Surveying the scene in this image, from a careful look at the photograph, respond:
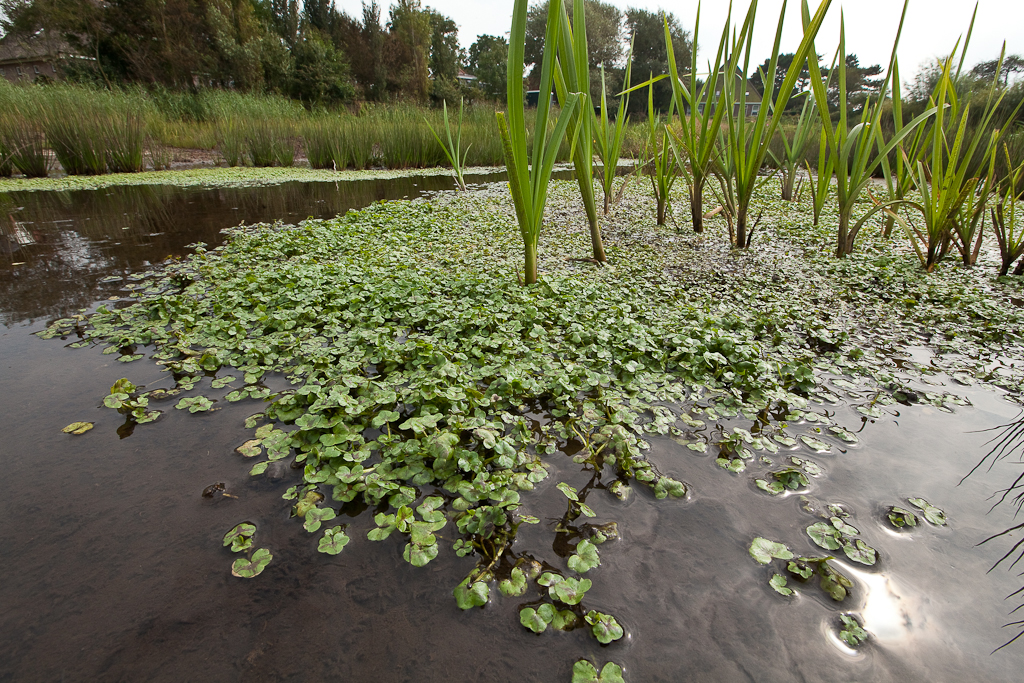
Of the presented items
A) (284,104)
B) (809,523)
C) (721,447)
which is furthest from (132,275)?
(284,104)

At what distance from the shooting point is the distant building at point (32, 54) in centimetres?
1630

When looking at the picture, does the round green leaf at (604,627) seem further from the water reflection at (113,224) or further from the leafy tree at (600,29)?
the leafy tree at (600,29)

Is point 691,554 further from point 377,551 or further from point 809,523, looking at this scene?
point 377,551

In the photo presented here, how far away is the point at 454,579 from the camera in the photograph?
90cm

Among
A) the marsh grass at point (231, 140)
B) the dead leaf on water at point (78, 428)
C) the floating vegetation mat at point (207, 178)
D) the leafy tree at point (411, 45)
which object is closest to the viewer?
the dead leaf on water at point (78, 428)

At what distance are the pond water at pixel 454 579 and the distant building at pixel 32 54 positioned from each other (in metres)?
17.5

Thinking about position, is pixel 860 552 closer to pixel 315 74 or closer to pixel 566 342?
pixel 566 342

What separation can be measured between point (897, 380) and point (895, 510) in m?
0.71

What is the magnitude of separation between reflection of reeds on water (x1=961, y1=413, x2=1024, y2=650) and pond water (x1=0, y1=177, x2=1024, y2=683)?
0.04 feet

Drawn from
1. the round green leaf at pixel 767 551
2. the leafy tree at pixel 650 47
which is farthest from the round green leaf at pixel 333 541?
the leafy tree at pixel 650 47

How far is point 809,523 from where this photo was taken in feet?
3.26

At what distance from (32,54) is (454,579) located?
29.9 meters

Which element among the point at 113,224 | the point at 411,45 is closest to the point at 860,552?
the point at 113,224

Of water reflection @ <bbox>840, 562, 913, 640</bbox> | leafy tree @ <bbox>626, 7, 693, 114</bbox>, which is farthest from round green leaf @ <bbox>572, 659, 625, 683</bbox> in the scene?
leafy tree @ <bbox>626, 7, 693, 114</bbox>
